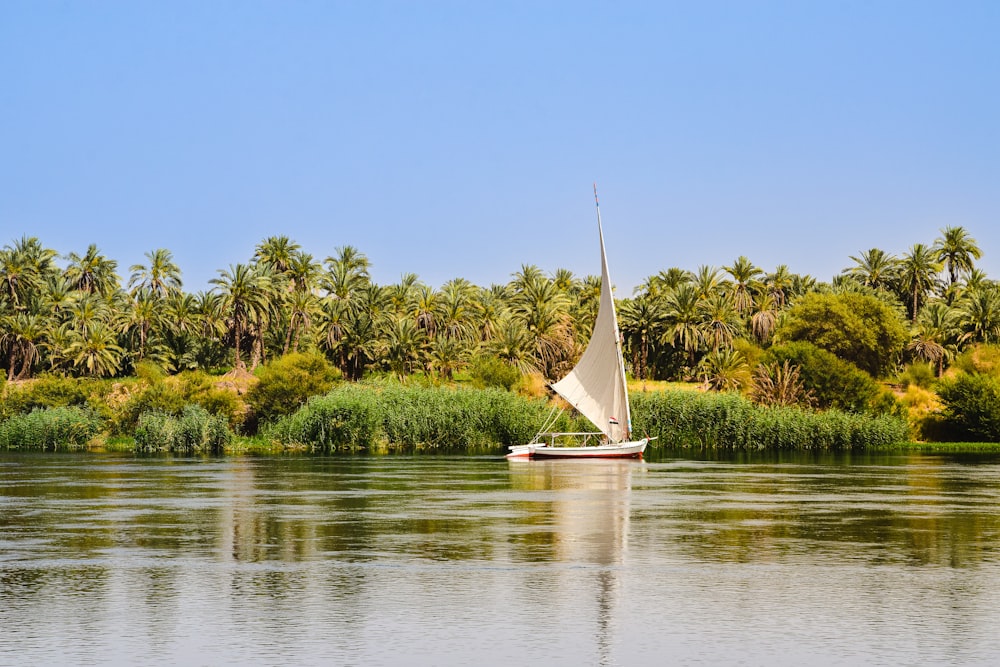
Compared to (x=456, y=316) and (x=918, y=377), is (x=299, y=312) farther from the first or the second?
(x=918, y=377)

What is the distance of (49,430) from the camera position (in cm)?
8806

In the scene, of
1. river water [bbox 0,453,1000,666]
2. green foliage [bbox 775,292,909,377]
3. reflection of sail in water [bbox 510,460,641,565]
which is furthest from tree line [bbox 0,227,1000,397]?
river water [bbox 0,453,1000,666]

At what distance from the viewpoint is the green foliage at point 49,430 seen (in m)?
87.7

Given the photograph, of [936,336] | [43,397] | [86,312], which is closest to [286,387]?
[43,397]

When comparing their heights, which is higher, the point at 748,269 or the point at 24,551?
the point at 748,269

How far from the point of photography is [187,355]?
121312mm

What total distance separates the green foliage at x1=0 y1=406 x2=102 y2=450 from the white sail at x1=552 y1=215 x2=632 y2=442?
3574 centimetres

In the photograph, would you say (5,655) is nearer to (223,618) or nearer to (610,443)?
(223,618)

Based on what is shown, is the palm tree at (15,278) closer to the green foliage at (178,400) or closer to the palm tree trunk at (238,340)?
the palm tree trunk at (238,340)

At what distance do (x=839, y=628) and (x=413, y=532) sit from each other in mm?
13514

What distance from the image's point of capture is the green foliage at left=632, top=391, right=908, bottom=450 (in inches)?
3346

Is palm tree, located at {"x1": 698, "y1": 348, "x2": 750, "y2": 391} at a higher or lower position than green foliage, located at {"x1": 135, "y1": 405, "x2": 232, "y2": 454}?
higher

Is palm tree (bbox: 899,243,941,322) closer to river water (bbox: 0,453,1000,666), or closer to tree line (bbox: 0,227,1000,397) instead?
tree line (bbox: 0,227,1000,397)

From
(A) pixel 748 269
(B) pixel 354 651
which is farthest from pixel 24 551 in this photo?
(A) pixel 748 269
